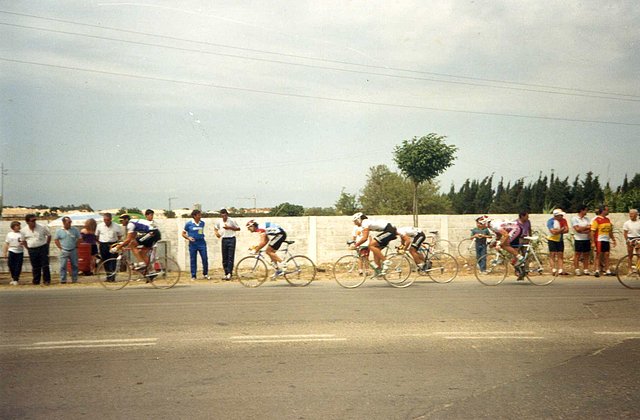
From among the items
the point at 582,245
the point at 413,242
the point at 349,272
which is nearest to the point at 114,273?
the point at 349,272

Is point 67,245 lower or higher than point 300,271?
higher

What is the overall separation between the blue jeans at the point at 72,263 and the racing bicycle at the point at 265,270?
5304 millimetres

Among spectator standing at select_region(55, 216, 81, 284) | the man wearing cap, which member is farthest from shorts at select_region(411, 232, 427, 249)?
spectator standing at select_region(55, 216, 81, 284)

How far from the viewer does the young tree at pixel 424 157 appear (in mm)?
22891

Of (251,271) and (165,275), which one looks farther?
(165,275)

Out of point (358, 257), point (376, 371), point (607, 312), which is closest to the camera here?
point (376, 371)

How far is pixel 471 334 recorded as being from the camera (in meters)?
8.07

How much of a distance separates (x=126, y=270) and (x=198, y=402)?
33.2ft

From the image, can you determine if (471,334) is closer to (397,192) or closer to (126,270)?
(126,270)

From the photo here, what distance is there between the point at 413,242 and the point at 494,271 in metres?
2.04

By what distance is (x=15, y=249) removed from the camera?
1627 centimetres

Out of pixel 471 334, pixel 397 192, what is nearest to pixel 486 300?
pixel 471 334

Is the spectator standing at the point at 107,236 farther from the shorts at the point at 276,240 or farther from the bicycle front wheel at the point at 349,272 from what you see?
the bicycle front wheel at the point at 349,272

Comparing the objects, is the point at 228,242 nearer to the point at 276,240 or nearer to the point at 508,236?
the point at 276,240
